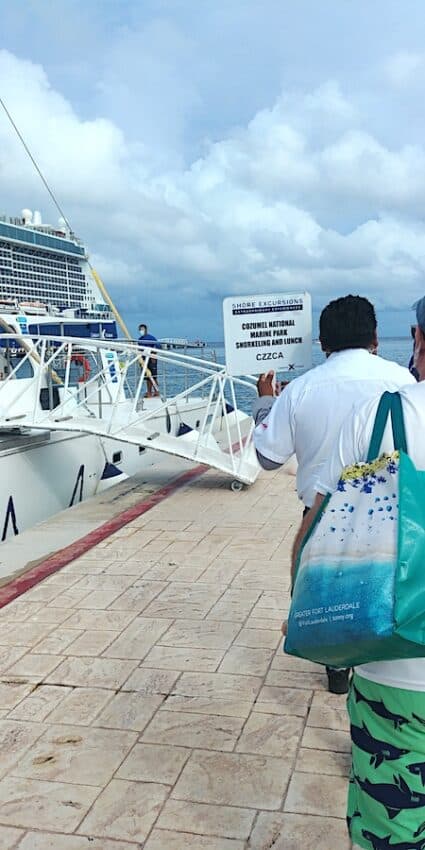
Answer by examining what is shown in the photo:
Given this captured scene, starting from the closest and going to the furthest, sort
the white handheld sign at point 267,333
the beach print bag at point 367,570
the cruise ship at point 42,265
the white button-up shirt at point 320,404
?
the beach print bag at point 367,570 → the white button-up shirt at point 320,404 → the white handheld sign at point 267,333 → the cruise ship at point 42,265

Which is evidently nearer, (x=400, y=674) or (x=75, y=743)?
(x=400, y=674)

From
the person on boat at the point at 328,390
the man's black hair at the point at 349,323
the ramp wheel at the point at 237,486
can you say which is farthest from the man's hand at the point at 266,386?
the ramp wheel at the point at 237,486

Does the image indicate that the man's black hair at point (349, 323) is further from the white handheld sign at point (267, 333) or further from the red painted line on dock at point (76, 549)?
the red painted line on dock at point (76, 549)

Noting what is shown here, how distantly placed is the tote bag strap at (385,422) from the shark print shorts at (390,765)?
53cm

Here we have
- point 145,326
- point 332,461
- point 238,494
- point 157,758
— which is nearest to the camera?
point 332,461

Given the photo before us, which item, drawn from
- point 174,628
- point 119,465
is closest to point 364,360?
point 174,628

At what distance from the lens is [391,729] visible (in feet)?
5.17

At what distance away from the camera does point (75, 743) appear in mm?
3068

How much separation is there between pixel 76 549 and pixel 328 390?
4.15 meters

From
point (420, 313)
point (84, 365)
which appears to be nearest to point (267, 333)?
point (420, 313)

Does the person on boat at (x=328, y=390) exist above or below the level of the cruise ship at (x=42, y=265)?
below

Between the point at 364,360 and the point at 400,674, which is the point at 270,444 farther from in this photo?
the point at 400,674

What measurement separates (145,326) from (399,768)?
44.2 ft

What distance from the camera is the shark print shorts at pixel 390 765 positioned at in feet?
5.12
